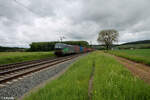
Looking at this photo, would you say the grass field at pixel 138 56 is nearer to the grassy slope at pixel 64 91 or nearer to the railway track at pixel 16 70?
the grassy slope at pixel 64 91

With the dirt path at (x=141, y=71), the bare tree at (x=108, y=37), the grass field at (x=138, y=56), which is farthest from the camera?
the bare tree at (x=108, y=37)

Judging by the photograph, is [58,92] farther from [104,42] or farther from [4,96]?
[104,42]

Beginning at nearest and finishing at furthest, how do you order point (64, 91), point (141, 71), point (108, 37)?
point (64, 91), point (141, 71), point (108, 37)

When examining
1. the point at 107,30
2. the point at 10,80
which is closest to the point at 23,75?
the point at 10,80

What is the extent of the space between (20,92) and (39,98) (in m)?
2.14

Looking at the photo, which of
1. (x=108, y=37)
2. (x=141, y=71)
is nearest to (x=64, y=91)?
(x=141, y=71)

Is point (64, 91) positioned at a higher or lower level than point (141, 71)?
higher

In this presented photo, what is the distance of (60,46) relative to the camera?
20.3 m

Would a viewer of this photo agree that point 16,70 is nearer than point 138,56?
Yes

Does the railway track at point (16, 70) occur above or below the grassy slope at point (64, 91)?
below

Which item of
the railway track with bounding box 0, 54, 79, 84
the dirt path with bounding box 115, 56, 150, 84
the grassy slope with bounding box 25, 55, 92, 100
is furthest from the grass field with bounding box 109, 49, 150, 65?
the railway track with bounding box 0, 54, 79, 84

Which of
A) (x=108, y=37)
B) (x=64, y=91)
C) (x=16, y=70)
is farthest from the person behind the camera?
(x=108, y=37)

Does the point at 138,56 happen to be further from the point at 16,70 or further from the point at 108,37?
the point at 108,37

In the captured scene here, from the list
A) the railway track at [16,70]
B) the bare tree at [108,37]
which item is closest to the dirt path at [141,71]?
the railway track at [16,70]
